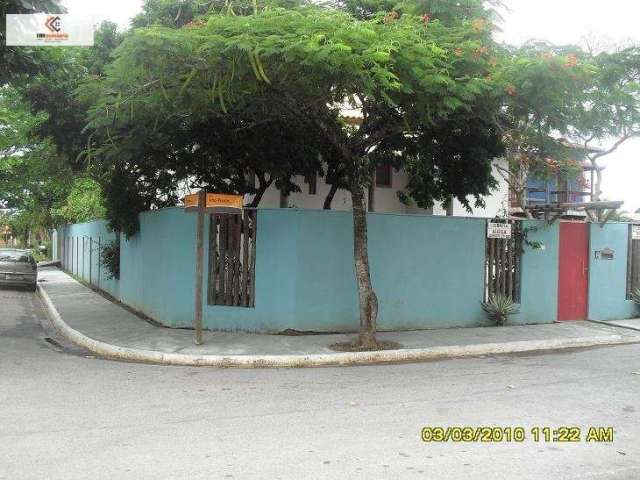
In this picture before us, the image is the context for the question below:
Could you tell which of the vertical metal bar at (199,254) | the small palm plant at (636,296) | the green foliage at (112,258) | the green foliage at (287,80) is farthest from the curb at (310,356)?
the green foliage at (112,258)

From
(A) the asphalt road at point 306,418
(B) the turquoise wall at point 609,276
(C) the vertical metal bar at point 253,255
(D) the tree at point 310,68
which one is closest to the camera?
(A) the asphalt road at point 306,418

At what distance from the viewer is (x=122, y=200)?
1380cm

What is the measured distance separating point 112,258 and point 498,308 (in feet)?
34.5

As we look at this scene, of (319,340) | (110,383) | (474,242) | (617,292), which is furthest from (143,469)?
(617,292)

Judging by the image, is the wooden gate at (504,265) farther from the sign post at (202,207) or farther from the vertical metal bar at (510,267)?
the sign post at (202,207)

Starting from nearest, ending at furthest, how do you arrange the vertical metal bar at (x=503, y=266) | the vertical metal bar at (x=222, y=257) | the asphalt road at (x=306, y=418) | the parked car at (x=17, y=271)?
the asphalt road at (x=306, y=418)
the vertical metal bar at (x=222, y=257)
the vertical metal bar at (x=503, y=266)
the parked car at (x=17, y=271)

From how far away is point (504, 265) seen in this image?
12672 millimetres

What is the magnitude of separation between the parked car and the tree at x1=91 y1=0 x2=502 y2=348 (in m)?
12.9

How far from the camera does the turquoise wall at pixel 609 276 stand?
13672 millimetres

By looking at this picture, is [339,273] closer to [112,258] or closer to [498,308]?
[498,308]

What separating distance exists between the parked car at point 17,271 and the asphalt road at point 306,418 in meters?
12.0

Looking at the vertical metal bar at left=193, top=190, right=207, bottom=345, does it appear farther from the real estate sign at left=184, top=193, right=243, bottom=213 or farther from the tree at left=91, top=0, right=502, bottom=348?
the tree at left=91, top=0, right=502, bottom=348

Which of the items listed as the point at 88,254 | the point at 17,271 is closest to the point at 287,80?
the point at 17,271

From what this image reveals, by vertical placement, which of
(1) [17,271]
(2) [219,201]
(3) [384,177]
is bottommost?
(1) [17,271]
